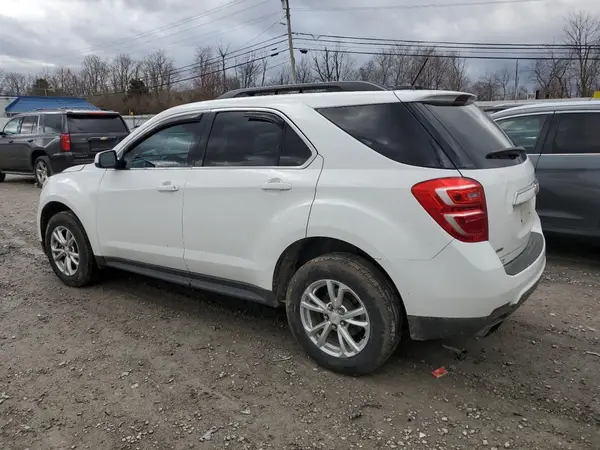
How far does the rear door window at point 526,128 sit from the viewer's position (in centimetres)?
561

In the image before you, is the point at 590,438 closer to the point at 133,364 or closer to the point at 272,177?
the point at 272,177

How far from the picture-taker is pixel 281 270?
3.36 m

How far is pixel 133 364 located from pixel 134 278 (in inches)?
74.7

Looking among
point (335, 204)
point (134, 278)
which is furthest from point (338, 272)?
point (134, 278)

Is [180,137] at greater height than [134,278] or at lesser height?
greater

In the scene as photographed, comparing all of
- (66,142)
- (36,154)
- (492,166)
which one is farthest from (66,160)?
(492,166)

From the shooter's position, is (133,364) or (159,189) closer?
(133,364)

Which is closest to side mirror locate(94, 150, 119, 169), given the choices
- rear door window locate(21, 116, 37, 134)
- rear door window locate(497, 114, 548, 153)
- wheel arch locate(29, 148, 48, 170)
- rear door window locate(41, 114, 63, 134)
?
rear door window locate(497, 114, 548, 153)

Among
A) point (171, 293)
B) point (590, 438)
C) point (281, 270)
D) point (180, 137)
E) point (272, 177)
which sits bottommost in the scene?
point (590, 438)

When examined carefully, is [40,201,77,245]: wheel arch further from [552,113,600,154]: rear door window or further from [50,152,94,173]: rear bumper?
[50,152,94,173]: rear bumper

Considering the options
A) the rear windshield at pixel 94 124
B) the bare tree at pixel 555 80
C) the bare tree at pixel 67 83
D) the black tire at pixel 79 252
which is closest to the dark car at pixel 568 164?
the black tire at pixel 79 252

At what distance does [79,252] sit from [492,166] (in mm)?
3700

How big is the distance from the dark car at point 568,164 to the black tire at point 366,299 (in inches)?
121

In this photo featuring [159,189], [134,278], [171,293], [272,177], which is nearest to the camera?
[272,177]
